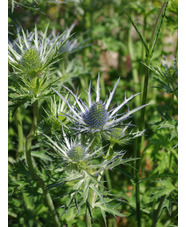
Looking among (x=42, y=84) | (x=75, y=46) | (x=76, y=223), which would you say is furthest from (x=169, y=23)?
(x=76, y=223)

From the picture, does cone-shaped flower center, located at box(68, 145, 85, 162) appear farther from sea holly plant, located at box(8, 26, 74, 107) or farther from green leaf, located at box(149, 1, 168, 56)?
green leaf, located at box(149, 1, 168, 56)

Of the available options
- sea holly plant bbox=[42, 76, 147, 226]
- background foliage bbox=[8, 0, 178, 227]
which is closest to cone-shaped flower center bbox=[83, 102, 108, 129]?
sea holly plant bbox=[42, 76, 147, 226]

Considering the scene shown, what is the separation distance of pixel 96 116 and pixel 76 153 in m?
0.14

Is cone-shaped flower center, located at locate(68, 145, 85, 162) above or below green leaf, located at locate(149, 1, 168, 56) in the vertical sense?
below

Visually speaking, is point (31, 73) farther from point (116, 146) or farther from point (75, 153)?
point (116, 146)

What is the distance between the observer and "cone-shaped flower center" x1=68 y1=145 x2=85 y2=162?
1.00 metres

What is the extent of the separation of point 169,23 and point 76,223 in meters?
1.14

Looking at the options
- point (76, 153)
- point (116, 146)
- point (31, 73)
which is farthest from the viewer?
point (116, 146)

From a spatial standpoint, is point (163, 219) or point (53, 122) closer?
point (53, 122)

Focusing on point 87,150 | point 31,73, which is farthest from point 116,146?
point 31,73

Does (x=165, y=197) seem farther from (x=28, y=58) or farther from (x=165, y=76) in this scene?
(x=28, y=58)

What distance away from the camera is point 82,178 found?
1024 millimetres

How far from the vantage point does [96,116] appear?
1.02 meters

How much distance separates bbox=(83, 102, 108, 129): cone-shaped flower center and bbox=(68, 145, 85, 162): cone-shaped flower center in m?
0.09
